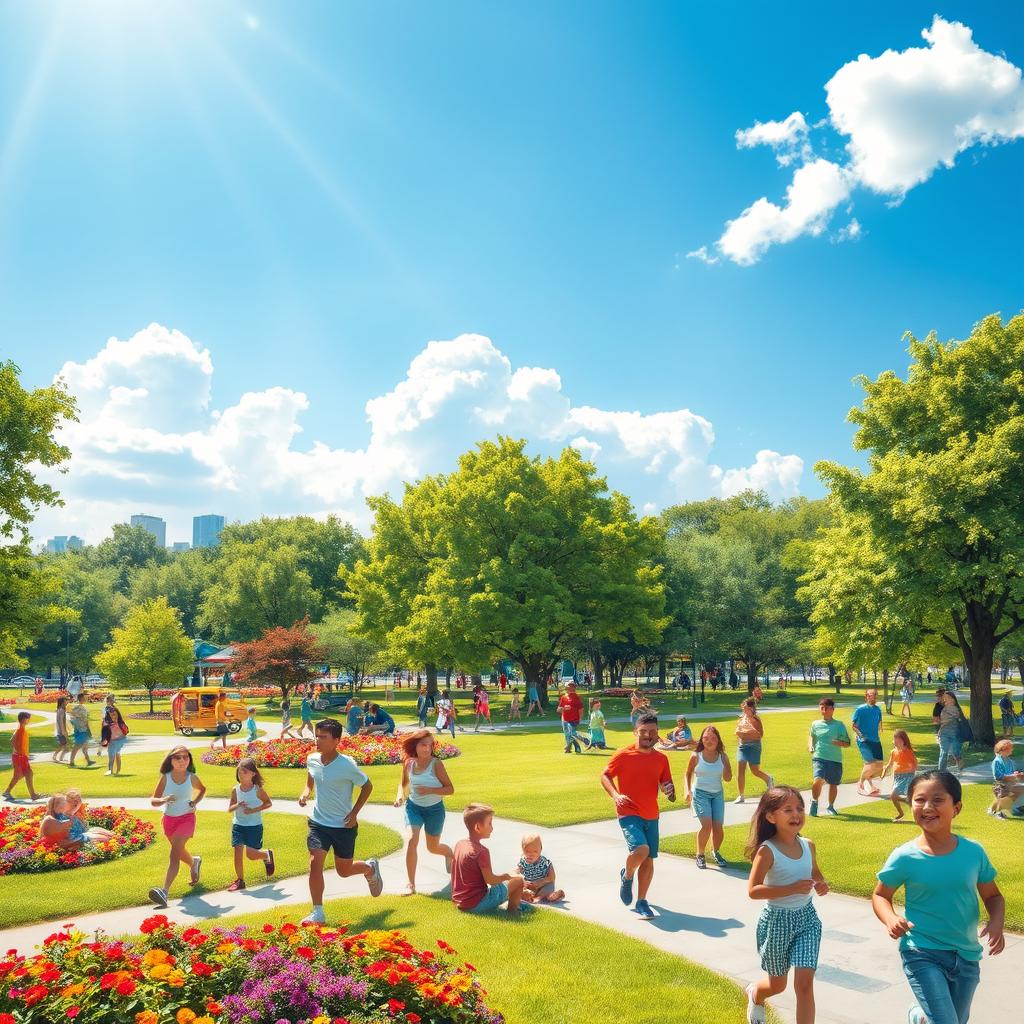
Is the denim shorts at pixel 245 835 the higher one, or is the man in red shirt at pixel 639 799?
the man in red shirt at pixel 639 799

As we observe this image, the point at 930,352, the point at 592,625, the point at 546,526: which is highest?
the point at 930,352

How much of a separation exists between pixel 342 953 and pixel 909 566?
19.1 meters

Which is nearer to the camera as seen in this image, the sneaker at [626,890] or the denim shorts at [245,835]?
the sneaker at [626,890]

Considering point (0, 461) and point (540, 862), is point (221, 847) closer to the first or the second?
point (540, 862)

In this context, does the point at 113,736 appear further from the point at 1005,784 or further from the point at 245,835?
the point at 1005,784

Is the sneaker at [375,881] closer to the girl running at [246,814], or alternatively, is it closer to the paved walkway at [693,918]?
the paved walkway at [693,918]

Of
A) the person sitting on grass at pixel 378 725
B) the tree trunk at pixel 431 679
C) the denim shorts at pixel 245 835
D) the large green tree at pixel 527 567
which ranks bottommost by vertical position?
the tree trunk at pixel 431 679

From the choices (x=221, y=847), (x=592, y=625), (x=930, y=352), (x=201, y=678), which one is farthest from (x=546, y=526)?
(x=201, y=678)

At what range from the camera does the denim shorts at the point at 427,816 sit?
939 centimetres

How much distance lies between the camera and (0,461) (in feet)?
95.4

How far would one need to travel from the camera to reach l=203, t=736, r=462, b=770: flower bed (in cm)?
2033

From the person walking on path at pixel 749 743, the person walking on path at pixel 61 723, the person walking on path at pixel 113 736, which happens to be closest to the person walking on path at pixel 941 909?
the person walking on path at pixel 749 743

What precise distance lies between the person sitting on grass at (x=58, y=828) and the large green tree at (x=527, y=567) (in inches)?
945

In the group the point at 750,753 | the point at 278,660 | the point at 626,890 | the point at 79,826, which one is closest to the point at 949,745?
the point at 750,753
